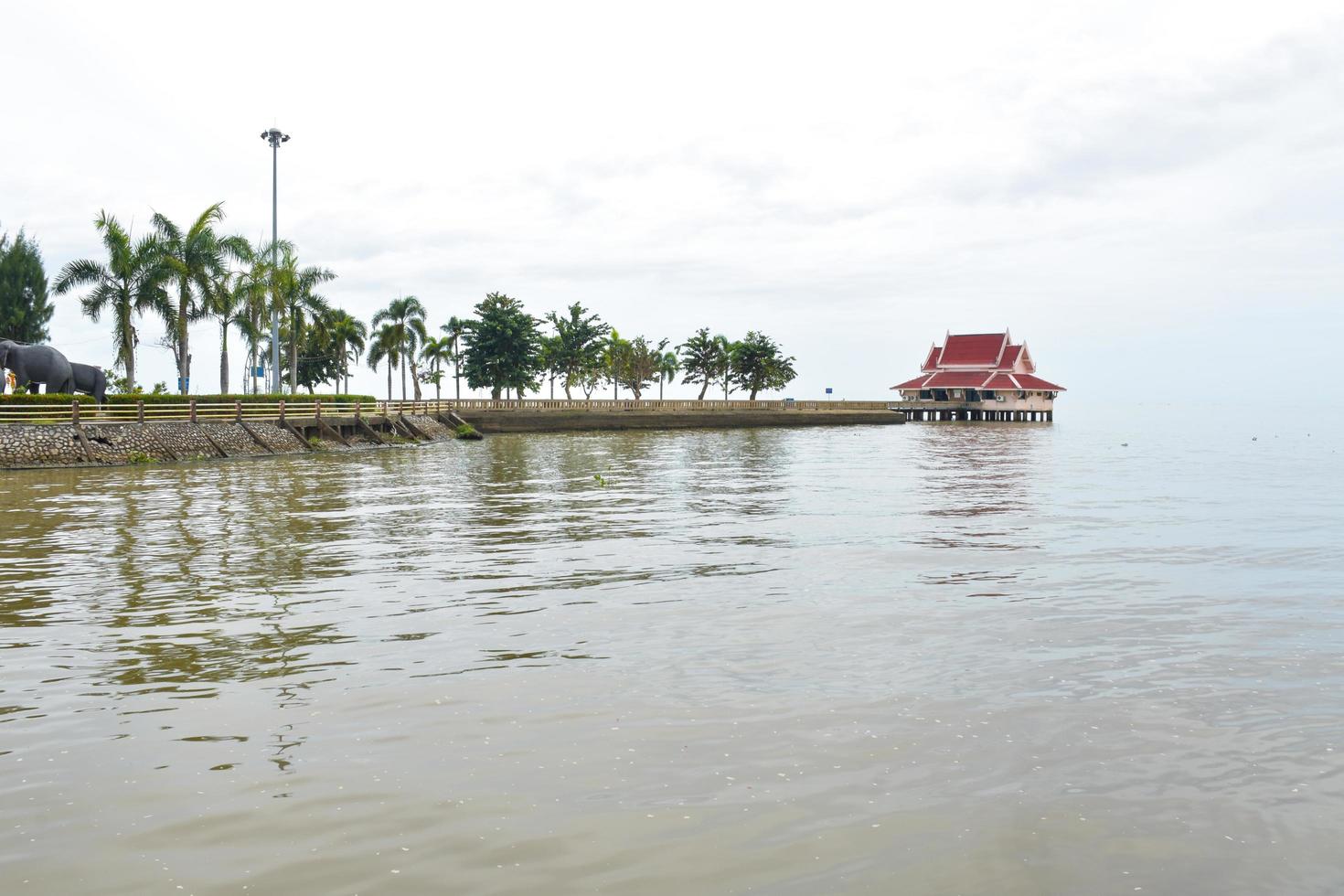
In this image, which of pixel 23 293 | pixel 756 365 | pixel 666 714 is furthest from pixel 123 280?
pixel 756 365

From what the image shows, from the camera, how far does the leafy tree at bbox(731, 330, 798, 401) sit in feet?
349

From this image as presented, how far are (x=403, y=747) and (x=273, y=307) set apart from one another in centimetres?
4425

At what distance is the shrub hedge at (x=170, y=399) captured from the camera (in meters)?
32.6

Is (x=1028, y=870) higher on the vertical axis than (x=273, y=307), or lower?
lower

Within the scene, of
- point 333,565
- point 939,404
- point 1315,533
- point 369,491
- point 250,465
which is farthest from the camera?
point 939,404

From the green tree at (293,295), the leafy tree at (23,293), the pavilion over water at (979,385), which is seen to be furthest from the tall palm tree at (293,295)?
the pavilion over water at (979,385)

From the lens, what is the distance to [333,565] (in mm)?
13266

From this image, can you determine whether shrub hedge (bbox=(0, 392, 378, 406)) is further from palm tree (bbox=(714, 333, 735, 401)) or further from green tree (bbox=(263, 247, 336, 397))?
palm tree (bbox=(714, 333, 735, 401))

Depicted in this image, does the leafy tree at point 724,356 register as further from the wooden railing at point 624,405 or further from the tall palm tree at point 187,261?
the tall palm tree at point 187,261

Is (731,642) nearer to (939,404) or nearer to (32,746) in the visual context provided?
(32,746)

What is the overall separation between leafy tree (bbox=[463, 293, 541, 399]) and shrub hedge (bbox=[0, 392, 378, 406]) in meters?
35.5

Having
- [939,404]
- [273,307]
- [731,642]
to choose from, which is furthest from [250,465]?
[939,404]

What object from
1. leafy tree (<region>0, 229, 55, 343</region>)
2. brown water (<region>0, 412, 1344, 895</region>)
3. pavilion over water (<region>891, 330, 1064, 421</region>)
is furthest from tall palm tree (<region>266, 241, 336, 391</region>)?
pavilion over water (<region>891, 330, 1064, 421</region>)

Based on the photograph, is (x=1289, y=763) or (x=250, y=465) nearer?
(x=1289, y=763)
